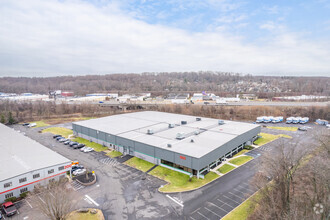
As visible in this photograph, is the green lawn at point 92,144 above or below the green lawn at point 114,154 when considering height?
above

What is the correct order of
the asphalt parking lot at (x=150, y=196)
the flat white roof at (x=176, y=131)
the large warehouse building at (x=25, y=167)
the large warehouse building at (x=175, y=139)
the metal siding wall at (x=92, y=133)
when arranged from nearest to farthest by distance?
the asphalt parking lot at (x=150, y=196), the large warehouse building at (x=25, y=167), the large warehouse building at (x=175, y=139), the flat white roof at (x=176, y=131), the metal siding wall at (x=92, y=133)

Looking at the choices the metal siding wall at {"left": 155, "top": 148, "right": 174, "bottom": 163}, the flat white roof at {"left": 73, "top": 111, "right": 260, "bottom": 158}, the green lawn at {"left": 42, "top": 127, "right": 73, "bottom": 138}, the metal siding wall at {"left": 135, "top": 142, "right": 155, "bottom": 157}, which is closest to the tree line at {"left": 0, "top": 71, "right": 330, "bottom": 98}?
the flat white roof at {"left": 73, "top": 111, "right": 260, "bottom": 158}

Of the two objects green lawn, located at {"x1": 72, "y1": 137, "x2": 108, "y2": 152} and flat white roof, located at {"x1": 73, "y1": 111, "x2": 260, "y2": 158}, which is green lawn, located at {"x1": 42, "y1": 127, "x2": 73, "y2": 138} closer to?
green lawn, located at {"x1": 72, "y1": 137, "x2": 108, "y2": 152}

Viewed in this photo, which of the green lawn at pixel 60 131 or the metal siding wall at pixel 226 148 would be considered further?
the green lawn at pixel 60 131

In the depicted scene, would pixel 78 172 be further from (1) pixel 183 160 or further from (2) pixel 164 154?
(1) pixel 183 160

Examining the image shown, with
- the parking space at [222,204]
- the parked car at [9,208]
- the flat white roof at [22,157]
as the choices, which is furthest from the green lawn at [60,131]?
the parking space at [222,204]

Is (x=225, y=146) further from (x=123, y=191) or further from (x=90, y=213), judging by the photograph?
(x=90, y=213)

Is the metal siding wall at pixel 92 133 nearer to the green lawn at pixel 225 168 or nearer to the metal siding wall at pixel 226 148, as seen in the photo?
the metal siding wall at pixel 226 148
